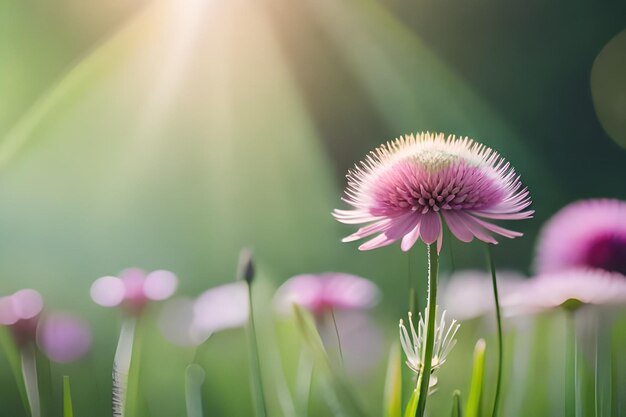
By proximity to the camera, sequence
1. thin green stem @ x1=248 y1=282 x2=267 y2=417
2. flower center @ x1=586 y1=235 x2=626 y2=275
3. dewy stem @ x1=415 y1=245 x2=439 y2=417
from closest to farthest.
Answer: dewy stem @ x1=415 y1=245 x2=439 y2=417, thin green stem @ x1=248 y1=282 x2=267 y2=417, flower center @ x1=586 y1=235 x2=626 y2=275

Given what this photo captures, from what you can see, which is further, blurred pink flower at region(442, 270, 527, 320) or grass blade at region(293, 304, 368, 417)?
blurred pink flower at region(442, 270, 527, 320)

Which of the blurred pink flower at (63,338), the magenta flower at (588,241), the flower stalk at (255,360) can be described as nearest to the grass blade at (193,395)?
the flower stalk at (255,360)

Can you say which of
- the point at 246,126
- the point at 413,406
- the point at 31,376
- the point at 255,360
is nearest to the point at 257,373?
the point at 255,360

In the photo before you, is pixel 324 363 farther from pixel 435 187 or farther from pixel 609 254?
pixel 609 254

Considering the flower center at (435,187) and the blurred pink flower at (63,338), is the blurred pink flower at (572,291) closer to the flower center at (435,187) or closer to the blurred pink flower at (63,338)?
the flower center at (435,187)

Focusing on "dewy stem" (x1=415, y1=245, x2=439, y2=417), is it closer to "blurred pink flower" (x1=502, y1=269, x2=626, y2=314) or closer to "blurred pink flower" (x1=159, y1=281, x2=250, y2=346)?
"blurred pink flower" (x1=502, y1=269, x2=626, y2=314)

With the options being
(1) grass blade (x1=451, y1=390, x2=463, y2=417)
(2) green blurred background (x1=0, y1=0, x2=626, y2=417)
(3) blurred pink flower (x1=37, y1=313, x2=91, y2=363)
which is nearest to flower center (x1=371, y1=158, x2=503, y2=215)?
(1) grass blade (x1=451, y1=390, x2=463, y2=417)

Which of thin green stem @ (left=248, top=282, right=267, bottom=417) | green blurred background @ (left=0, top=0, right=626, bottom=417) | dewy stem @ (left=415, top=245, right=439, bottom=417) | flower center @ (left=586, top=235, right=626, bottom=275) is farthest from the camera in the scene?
green blurred background @ (left=0, top=0, right=626, bottom=417)
